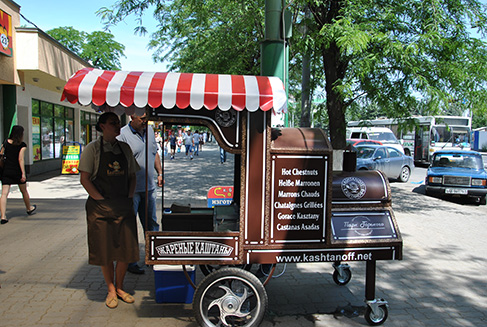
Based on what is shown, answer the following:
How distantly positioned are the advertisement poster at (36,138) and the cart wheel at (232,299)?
12718 mm

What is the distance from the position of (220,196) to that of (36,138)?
11.1 meters

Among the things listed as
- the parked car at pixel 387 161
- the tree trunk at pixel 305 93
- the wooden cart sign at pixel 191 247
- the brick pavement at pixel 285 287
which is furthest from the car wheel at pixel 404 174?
the wooden cart sign at pixel 191 247

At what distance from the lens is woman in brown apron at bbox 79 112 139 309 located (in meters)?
3.75

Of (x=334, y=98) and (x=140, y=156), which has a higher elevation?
(x=334, y=98)

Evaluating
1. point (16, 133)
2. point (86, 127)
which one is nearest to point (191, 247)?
point (16, 133)

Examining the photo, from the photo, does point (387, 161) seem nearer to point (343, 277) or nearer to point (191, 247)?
point (343, 277)

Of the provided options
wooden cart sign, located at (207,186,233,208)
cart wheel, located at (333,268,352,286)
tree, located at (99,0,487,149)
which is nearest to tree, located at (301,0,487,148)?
tree, located at (99,0,487,149)

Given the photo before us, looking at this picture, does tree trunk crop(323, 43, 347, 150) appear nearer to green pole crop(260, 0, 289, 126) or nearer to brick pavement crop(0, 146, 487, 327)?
brick pavement crop(0, 146, 487, 327)

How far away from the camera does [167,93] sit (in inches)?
120

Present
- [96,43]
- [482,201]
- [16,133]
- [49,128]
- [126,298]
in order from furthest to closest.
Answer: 1. [96,43]
2. [49,128]
3. [482,201]
4. [16,133]
5. [126,298]

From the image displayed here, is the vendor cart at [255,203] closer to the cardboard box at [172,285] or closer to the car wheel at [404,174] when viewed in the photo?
the cardboard box at [172,285]

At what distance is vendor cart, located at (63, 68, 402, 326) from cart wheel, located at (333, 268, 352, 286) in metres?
1.20

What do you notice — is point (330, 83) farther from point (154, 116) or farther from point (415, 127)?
point (154, 116)

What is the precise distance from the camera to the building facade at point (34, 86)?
11422 millimetres
